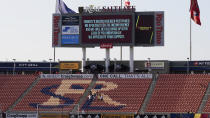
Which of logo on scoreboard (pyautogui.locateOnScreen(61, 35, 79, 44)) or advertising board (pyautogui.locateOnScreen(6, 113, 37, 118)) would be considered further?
logo on scoreboard (pyautogui.locateOnScreen(61, 35, 79, 44))

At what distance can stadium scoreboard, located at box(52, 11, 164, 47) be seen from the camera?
280 ft

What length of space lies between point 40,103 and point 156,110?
16.5m

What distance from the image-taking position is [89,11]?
289ft

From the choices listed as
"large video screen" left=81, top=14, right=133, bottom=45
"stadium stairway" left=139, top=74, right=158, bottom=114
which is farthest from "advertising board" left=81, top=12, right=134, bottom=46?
"stadium stairway" left=139, top=74, right=158, bottom=114

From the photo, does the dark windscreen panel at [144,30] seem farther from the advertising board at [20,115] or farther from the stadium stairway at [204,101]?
the advertising board at [20,115]

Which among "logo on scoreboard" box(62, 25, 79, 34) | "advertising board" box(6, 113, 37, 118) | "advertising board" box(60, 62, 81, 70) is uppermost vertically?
"logo on scoreboard" box(62, 25, 79, 34)

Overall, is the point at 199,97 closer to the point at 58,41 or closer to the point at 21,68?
the point at 58,41

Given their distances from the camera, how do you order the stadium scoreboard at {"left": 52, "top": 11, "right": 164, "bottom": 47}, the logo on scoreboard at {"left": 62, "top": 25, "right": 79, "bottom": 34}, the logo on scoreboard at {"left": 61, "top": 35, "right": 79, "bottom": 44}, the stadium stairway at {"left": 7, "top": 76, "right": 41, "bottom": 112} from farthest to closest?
the logo on scoreboard at {"left": 62, "top": 25, "right": 79, "bottom": 34} → the logo on scoreboard at {"left": 61, "top": 35, "right": 79, "bottom": 44} → the stadium scoreboard at {"left": 52, "top": 11, "right": 164, "bottom": 47} → the stadium stairway at {"left": 7, "top": 76, "right": 41, "bottom": 112}

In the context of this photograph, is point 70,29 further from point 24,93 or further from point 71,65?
point 24,93

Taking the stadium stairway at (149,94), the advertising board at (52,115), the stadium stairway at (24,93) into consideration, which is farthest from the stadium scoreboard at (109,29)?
the advertising board at (52,115)

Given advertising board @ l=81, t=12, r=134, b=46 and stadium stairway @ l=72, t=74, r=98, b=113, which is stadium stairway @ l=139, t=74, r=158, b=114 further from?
stadium stairway @ l=72, t=74, r=98, b=113

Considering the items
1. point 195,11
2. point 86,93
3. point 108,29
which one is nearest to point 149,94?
point 86,93

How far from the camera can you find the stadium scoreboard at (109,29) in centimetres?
8531

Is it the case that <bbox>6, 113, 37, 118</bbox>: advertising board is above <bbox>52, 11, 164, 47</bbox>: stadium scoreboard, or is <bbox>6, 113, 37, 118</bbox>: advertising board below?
below
